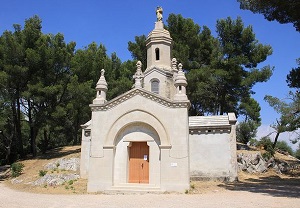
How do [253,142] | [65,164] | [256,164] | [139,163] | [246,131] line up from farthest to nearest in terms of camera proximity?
[246,131]
[253,142]
[256,164]
[65,164]
[139,163]

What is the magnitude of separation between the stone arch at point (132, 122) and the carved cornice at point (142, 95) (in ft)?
2.99

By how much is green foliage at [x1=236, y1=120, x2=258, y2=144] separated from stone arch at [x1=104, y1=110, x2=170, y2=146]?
23.0 metres

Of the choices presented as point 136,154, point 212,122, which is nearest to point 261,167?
point 212,122

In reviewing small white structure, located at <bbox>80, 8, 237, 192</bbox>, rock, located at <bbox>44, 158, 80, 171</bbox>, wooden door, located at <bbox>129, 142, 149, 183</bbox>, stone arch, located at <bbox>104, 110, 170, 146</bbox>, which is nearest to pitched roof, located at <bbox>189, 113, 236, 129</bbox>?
small white structure, located at <bbox>80, 8, 237, 192</bbox>

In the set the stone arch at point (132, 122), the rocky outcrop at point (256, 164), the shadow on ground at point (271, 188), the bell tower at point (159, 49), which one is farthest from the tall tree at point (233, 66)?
the stone arch at point (132, 122)

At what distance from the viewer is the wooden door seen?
17.5 metres

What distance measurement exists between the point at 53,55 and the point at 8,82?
16.1ft

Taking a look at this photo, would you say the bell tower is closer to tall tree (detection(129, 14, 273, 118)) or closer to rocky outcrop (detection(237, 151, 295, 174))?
tall tree (detection(129, 14, 273, 118))

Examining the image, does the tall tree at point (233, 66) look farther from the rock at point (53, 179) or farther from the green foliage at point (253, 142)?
the rock at point (53, 179)

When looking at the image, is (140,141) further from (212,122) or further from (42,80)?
(42,80)

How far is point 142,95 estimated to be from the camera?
1764cm

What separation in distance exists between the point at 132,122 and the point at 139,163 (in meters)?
2.54

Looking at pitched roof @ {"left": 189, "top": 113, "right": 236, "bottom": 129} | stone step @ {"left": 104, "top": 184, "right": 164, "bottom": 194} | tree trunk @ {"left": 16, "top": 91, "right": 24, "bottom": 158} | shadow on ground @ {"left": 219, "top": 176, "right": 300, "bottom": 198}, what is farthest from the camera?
tree trunk @ {"left": 16, "top": 91, "right": 24, "bottom": 158}

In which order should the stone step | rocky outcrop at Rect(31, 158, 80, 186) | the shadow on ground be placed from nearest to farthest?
the shadow on ground < the stone step < rocky outcrop at Rect(31, 158, 80, 186)
